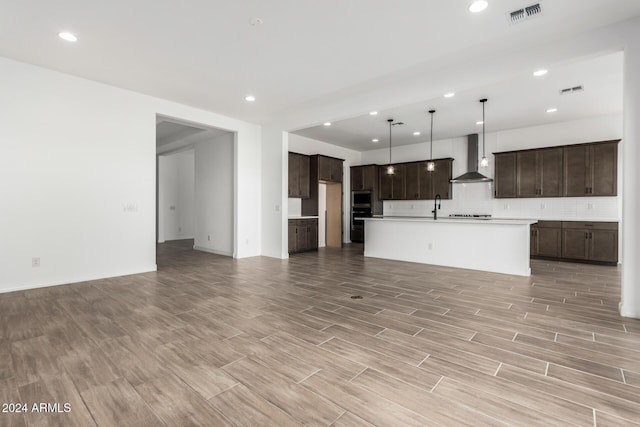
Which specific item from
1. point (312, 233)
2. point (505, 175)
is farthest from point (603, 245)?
point (312, 233)

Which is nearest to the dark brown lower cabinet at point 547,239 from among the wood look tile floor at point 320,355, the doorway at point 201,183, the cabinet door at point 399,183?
the wood look tile floor at point 320,355

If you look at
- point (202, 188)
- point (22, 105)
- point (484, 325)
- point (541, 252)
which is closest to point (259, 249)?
point (202, 188)

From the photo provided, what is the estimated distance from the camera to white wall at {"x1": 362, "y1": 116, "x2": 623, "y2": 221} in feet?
21.1

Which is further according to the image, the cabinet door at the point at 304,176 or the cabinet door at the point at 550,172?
the cabinet door at the point at 304,176

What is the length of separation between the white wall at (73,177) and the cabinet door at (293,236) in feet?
10.1

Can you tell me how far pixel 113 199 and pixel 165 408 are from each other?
4.38 meters

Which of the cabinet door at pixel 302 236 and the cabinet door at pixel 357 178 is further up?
the cabinet door at pixel 357 178

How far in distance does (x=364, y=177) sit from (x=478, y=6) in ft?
22.4

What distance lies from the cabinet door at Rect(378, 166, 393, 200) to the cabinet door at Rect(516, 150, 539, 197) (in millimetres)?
3365

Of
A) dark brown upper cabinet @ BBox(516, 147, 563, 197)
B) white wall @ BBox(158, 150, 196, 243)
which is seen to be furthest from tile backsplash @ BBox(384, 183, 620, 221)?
white wall @ BBox(158, 150, 196, 243)

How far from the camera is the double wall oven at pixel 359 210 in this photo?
31.5 feet

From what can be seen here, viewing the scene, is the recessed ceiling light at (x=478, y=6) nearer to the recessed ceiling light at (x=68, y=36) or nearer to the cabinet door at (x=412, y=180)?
the recessed ceiling light at (x=68, y=36)

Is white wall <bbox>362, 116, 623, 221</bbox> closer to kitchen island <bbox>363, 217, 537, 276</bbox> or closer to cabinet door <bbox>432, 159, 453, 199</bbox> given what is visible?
cabinet door <bbox>432, 159, 453, 199</bbox>

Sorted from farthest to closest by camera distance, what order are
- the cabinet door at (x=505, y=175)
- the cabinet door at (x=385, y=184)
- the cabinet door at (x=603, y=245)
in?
the cabinet door at (x=385, y=184) → the cabinet door at (x=505, y=175) → the cabinet door at (x=603, y=245)
